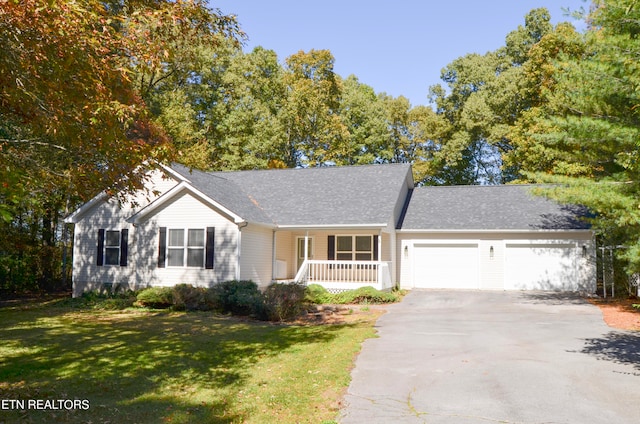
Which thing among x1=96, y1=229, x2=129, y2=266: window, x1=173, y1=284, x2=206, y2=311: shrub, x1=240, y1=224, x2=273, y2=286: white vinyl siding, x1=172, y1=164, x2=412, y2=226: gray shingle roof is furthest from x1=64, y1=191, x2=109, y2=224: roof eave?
x1=173, y1=284, x2=206, y2=311: shrub

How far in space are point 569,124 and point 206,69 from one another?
101 feet

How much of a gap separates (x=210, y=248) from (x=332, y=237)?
6301 mm

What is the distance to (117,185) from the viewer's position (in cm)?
1063

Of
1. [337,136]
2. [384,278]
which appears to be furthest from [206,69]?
[384,278]

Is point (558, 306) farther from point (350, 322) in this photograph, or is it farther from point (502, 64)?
point (502, 64)

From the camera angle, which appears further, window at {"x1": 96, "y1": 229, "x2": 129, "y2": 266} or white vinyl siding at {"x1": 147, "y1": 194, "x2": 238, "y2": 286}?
window at {"x1": 96, "y1": 229, "x2": 129, "y2": 266}

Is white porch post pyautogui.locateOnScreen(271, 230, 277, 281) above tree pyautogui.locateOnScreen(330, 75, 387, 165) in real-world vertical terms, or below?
below

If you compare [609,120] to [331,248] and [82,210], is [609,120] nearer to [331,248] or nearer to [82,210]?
[331,248]

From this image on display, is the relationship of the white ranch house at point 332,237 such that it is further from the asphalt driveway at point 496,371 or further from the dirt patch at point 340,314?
the asphalt driveway at point 496,371

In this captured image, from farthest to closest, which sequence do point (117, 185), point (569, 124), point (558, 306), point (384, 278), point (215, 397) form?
1. point (384, 278)
2. point (558, 306)
3. point (569, 124)
4. point (117, 185)
5. point (215, 397)

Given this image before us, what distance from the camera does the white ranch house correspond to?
19.8 meters

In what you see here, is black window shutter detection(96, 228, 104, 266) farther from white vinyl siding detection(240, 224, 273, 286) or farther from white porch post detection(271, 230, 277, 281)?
white porch post detection(271, 230, 277, 281)

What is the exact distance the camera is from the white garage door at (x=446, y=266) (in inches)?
903

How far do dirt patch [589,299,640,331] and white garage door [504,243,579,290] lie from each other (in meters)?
2.62
